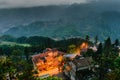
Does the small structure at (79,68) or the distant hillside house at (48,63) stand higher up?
the small structure at (79,68)

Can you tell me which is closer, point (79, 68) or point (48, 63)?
point (79, 68)

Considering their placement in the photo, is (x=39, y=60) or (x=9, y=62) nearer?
(x=9, y=62)

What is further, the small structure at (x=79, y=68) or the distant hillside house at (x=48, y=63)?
the distant hillside house at (x=48, y=63)

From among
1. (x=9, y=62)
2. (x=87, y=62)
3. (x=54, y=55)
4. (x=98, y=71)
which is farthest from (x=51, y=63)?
(x=9, y=62)

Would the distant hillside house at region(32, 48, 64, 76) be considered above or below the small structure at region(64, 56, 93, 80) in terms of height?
below

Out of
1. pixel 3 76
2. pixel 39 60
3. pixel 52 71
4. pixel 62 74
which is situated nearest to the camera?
pixel 3 76

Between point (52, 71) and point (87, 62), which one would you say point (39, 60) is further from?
point (87, 62)

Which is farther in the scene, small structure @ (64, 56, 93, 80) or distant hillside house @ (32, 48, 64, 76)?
distant hillside house @ (32, 48, 64, 76)

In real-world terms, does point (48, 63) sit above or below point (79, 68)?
below

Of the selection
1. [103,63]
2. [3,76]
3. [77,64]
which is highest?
[3,76]

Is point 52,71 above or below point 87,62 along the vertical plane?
below

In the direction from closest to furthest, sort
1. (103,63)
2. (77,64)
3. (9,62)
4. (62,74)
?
(9,62), (103,63), (77,64), (62,74)
